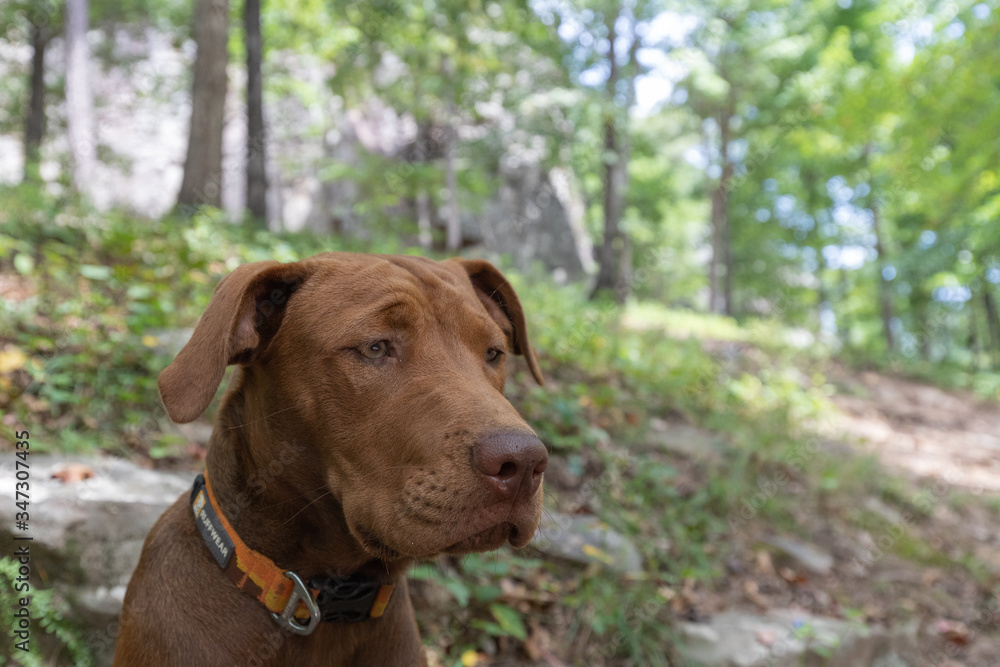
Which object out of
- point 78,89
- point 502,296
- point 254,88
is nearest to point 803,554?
point 502,296

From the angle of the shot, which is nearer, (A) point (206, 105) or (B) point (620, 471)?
(B) point (620, 471)

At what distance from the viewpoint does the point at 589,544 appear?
15.9 ft

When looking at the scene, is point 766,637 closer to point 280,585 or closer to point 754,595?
point 754,595

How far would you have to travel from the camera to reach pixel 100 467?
3.87 m

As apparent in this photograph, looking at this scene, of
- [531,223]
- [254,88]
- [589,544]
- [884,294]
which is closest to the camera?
[589,544]

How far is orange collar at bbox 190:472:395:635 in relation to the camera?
7.08ft

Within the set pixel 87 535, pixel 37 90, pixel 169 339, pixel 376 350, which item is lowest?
pixel 87 535

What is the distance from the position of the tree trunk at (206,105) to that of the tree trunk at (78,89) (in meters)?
1.36

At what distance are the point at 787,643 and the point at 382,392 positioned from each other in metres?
3.81

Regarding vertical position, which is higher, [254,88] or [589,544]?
[254,88]

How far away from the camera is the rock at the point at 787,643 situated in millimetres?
4359

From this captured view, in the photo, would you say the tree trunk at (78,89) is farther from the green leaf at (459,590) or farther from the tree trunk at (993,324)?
the tree trunk at (993,324)

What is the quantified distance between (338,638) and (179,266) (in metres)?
5.60

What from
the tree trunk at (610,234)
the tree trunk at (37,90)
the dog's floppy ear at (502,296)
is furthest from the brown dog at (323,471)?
the tree trunk at (37,90)
